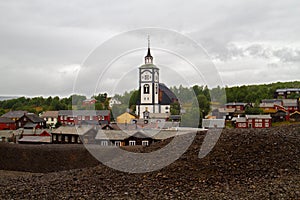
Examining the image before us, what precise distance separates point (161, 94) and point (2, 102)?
191 feet

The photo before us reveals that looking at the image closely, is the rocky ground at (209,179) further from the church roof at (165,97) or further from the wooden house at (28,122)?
the wooden house at (28,122)

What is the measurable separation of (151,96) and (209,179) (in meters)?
19.8

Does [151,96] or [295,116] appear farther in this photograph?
[295,116]

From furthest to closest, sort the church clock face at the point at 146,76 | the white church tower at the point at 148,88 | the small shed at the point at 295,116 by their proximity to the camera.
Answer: the small shed at the point at 295,116 → the church clock face at the point at 146,76 → the white church tower at the point at 148,88

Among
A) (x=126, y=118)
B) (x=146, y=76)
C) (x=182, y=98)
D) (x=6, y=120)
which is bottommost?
(x=6, y=120)

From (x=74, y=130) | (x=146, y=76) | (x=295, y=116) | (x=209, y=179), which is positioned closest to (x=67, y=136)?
(x=74, y=130)

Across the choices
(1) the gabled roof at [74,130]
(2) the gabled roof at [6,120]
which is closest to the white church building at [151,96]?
(1) the gabled roof at [74,130]

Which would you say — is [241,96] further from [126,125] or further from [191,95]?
[191,95]

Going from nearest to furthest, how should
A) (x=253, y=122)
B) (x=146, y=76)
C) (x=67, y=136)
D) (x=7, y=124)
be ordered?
(x=67, y=136) → (x=146, y=76) → (x=253, y=122) → (x=7, y=124)

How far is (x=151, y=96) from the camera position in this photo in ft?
92.3

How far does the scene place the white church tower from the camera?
22109mm

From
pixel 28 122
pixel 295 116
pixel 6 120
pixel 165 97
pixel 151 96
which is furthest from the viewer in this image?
pixel 28 122

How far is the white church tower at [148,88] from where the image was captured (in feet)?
72.5

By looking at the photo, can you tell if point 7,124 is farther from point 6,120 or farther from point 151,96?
point 151,96
